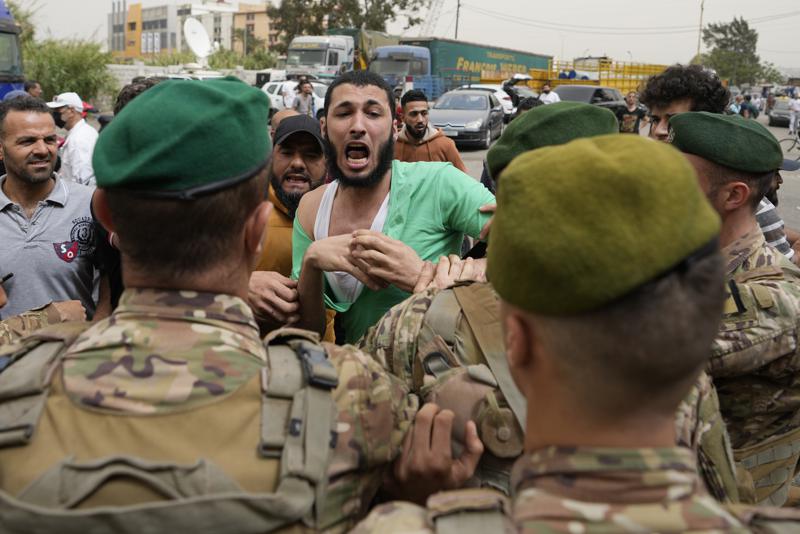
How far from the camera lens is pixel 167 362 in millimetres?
1381

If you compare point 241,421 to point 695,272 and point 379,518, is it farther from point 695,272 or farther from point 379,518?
point 695,272

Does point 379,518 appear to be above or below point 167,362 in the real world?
below

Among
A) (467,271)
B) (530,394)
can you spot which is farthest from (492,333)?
(530,394)

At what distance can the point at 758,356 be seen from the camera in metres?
2.02

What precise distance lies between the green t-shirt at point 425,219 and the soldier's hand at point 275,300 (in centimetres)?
18

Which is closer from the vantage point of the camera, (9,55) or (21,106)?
(21,106)

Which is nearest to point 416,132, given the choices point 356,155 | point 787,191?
point 356,155

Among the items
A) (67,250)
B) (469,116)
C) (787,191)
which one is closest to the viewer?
(67,250)

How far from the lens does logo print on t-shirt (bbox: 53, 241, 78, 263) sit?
11.3 ft

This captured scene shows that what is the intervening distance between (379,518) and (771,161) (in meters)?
1.81

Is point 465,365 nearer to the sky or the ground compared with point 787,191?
nearer to the sky

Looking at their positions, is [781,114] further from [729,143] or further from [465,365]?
[465,365]

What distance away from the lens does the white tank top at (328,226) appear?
9.34 ft

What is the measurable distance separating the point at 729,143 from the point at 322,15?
50937 mm
